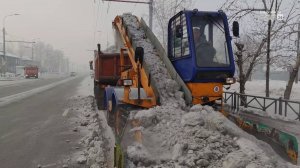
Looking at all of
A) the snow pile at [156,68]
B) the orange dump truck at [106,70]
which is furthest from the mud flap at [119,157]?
the orange dump truck at [106,70]

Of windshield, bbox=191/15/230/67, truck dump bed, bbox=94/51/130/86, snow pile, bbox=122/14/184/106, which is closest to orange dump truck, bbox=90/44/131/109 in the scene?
truck dump bed, bbox=94/51/130/86

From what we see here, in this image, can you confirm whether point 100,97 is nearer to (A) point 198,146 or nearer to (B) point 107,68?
(B) point 107,68

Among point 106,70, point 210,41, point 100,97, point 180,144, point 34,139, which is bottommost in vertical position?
point 34,139

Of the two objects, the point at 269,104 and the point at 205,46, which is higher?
the point at 205,46

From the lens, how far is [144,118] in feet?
20.9

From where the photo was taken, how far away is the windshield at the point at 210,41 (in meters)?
7.62

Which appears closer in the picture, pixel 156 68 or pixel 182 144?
pixel 182 144

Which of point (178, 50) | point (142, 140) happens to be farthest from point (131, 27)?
point (142, 140)

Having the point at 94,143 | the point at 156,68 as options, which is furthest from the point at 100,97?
the point at 156,68

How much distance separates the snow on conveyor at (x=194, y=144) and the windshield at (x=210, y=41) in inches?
54.5

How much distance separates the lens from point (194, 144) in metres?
5.04

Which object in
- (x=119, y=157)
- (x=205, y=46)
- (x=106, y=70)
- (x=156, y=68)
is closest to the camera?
(x=119, y=157)

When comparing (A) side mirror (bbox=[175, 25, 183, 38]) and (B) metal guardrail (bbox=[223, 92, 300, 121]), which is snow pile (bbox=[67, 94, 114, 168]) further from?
(B) metal guardrail (bbox=[223, 92, 300, 121])

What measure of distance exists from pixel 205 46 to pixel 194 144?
3186 millimetres
